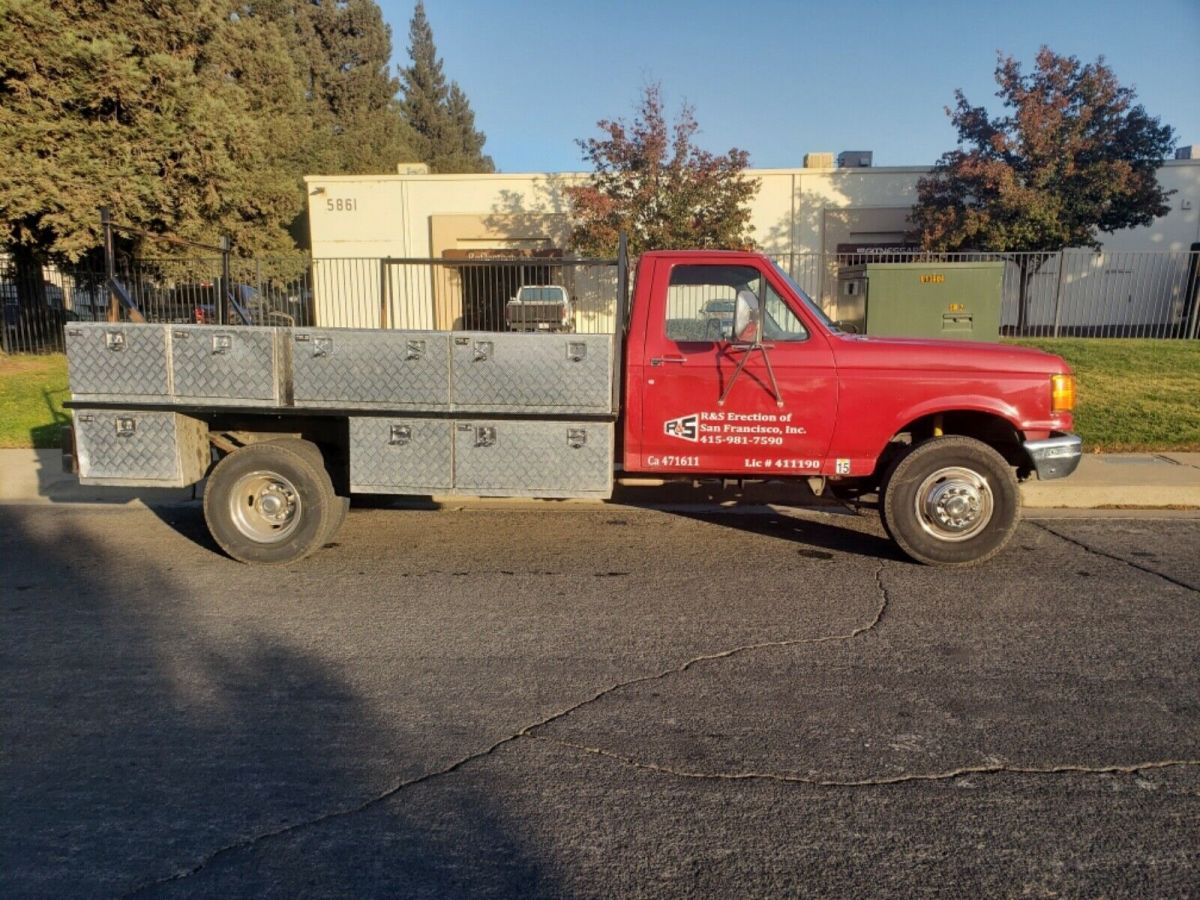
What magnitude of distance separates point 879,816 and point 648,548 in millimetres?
3766

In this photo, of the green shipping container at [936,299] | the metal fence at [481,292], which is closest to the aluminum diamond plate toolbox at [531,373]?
the green shipping container at [936,299]

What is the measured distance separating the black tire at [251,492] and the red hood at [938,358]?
12.2ft

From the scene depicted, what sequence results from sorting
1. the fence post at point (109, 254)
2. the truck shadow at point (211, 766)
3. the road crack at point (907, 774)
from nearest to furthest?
the truck shadow at point (211, 766), the road crack at point (907, 774), the fence post at point (109, 254)

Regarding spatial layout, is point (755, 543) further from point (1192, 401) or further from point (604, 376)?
point (1192, 401)

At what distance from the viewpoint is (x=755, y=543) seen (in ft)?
23.2

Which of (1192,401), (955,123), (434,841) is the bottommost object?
(434,841)

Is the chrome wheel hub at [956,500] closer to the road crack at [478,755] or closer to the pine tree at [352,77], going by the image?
the road crack at [478,755]

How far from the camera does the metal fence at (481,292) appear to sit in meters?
18.3

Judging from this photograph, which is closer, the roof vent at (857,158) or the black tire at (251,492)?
the black tire at (251,492)

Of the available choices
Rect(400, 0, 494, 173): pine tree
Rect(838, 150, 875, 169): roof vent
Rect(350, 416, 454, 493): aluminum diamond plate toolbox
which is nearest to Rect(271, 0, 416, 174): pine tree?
Rect(400, 0, 494, 173): pine tree

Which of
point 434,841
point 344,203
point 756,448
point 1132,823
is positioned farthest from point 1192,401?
point 344,203

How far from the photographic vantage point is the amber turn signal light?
616 centimetres

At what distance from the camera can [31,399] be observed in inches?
526

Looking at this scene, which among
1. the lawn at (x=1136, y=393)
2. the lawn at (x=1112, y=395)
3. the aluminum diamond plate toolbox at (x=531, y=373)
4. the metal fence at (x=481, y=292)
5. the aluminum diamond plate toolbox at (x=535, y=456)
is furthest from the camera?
the metal fence at (x=481, y=292)
